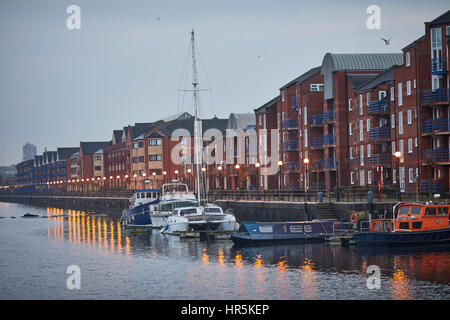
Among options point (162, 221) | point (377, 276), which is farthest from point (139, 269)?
point (162, 221)

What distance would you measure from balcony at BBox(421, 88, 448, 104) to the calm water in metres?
23.3

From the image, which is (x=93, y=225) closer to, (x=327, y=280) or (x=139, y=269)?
(x=139, y=269)

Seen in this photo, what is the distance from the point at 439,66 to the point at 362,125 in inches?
826

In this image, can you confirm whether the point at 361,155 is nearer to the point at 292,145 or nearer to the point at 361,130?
the point at 361,130

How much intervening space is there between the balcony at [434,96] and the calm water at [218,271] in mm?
23334

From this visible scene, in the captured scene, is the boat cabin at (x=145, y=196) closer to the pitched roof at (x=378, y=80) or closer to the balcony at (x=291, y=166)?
the balcony at (x=291, y=166)

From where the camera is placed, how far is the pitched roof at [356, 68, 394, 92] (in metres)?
92.8

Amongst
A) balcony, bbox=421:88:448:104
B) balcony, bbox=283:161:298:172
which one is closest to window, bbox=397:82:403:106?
balcony, bbox=421:88:448:104

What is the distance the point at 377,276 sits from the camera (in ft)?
157

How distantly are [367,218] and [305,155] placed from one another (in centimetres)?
4447

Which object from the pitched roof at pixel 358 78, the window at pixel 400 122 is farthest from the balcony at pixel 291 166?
the window at pixel 400 122

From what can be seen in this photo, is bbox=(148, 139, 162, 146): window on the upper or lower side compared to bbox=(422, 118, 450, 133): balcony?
upper

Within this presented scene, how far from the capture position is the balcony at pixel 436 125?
78.2m

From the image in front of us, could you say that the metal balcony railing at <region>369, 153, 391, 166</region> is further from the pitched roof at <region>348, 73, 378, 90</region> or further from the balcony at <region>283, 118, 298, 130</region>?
the balcony at <region>283, 118, 298, 130</region>
